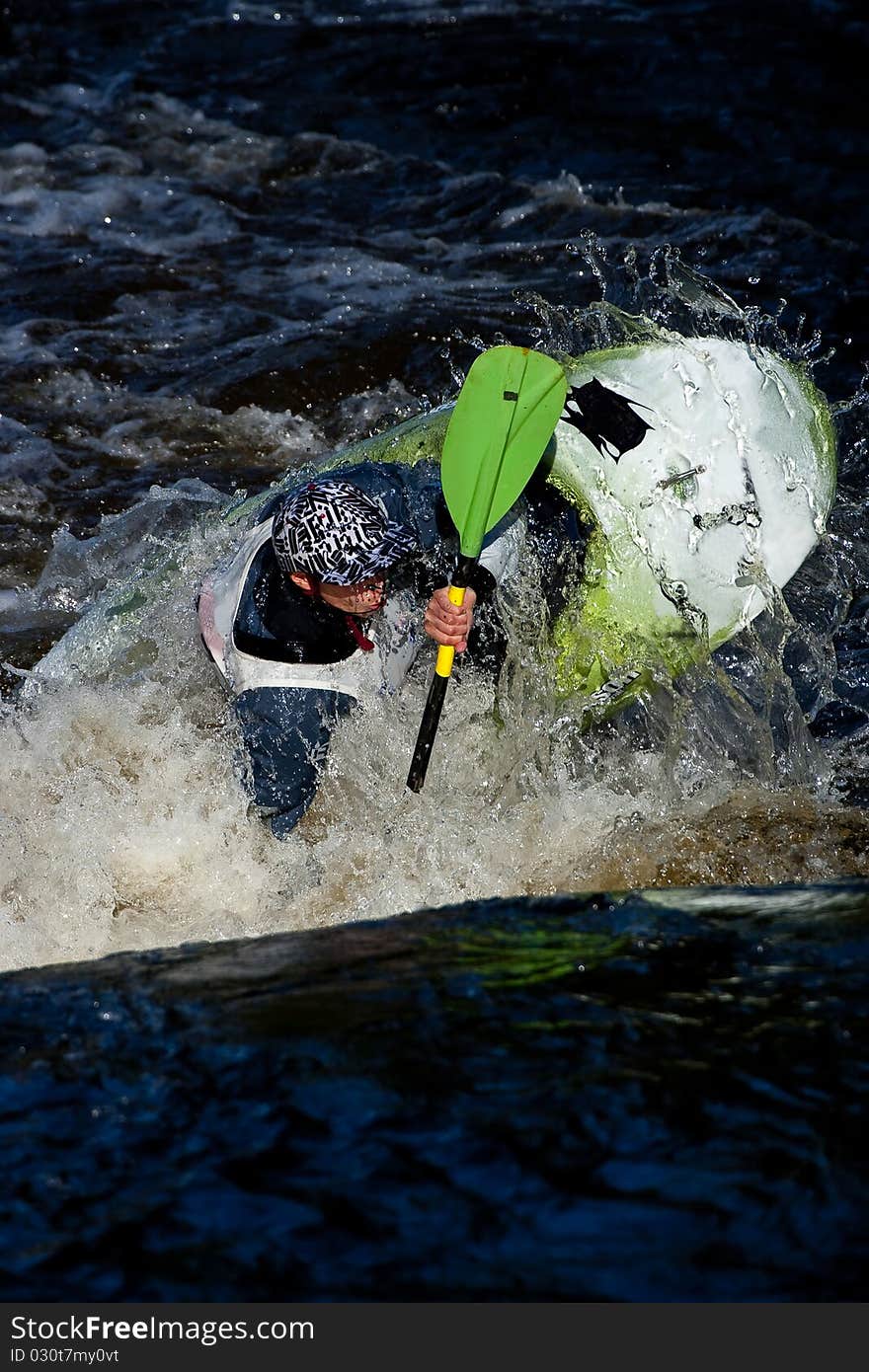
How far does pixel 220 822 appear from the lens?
167 inches

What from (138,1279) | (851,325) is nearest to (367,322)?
(851,325)

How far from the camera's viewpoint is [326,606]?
154 inches

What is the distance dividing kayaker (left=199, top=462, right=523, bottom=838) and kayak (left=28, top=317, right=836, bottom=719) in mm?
285

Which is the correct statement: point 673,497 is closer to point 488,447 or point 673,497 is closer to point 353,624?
point 488,447

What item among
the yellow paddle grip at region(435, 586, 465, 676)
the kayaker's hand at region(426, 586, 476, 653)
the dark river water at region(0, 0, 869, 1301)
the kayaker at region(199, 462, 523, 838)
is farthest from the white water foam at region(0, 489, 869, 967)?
the kayaker's hand at region(426, 586, 476, 653)

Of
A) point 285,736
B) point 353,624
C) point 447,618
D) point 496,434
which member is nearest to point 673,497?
point 496,434

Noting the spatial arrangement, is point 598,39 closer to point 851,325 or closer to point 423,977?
point 851,325

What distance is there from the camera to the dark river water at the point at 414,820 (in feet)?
7.67

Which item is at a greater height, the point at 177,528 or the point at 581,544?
the point at 581,544

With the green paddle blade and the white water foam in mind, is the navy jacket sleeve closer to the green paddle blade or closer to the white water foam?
the white water foam

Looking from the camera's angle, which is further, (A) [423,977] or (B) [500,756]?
(B) [500,756]
